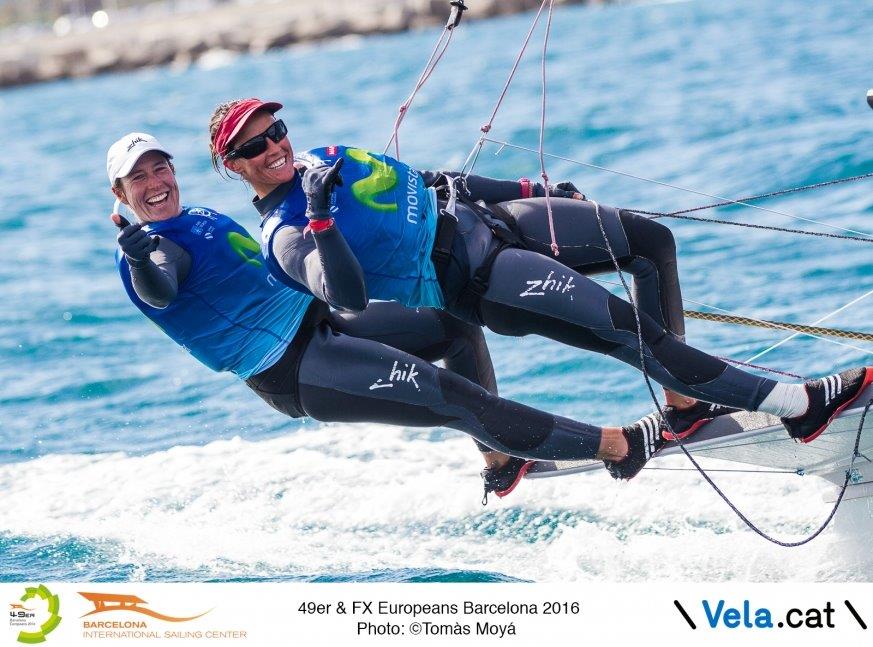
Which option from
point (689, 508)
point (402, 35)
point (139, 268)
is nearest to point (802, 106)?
point (689, 508)

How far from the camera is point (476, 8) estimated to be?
108ft

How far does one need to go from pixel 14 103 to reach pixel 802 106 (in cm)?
2242

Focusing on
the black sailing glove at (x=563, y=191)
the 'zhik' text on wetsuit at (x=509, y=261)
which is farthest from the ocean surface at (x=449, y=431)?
the black sailing glove at (x=563, y=191)

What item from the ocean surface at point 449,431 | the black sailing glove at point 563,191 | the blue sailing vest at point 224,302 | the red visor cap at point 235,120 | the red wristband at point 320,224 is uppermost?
the red visor cap at point 235,120

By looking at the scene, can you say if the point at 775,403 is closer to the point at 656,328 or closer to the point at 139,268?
the point at 656,328

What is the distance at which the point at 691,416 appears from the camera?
4.34 metres

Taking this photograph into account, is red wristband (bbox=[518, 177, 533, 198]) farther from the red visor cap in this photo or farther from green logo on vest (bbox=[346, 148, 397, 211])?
the red visor cap

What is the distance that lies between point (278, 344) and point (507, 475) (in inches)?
42.5

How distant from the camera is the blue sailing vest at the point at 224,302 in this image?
12.6 feet

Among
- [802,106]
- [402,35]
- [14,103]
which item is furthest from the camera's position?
[402,35]

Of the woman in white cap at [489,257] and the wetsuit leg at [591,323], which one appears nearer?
the woman in white cap at [489,257]

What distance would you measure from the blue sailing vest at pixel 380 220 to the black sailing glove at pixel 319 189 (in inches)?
11.7

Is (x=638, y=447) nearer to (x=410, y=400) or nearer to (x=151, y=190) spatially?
(x=410, y=400)

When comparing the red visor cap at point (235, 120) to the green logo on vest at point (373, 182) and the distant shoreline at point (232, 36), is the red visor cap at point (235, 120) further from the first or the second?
the distant shoreline at point (232, 36)
